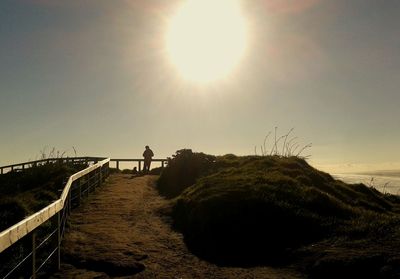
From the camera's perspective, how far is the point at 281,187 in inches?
590

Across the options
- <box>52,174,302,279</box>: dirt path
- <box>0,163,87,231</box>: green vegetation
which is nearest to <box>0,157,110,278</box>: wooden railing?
<box>52,174,302,279</box>: dirt path

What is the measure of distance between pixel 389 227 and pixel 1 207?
9.68m

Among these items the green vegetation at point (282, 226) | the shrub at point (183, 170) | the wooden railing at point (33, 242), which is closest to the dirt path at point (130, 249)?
the wooden railing at point (33, 242)

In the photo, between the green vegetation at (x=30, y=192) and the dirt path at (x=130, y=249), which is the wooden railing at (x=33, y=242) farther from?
the green vegetation at (x=30, y=192)

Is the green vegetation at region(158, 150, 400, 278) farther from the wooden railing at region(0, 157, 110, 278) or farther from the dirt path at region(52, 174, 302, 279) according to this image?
the wooden railing at region(0, 157, 110, 278)

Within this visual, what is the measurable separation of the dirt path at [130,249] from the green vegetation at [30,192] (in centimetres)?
120

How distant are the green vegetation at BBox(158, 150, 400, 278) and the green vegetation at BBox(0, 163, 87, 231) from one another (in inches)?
149

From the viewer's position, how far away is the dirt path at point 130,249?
9266mm

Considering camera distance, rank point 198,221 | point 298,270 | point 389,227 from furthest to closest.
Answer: point 198,221, point 389,227, point 298,270

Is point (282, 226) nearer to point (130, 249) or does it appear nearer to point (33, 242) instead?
point (130, 249)

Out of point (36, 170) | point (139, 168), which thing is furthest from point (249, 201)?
point (139, 168)

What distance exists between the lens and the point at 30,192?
18109 mm

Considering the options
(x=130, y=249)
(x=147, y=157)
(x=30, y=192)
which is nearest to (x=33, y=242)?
(x=130, y=249)

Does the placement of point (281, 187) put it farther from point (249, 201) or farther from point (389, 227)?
point (389, 227)
